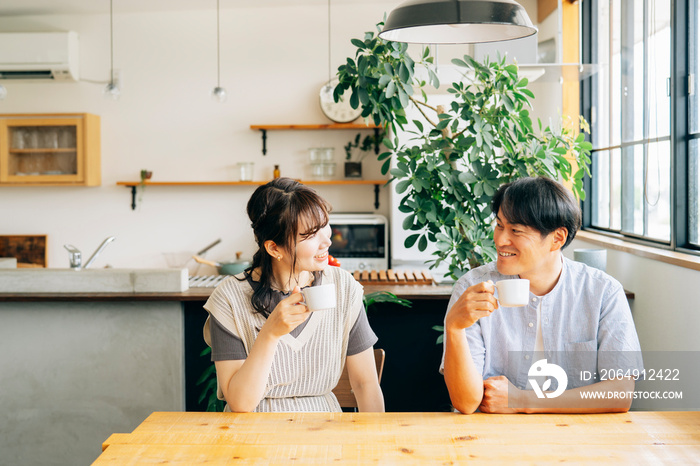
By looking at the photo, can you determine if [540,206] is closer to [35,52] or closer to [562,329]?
[562,329]

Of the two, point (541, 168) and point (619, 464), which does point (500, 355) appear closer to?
point (619, 464)

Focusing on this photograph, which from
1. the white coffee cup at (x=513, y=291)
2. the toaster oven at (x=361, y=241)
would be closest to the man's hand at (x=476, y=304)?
the white coffee cup at (x=513, y=291)

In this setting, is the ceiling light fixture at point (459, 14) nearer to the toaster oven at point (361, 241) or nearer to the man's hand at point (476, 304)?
the man's hand at point (476, 304)

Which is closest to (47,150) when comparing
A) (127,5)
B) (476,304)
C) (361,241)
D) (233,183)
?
(127,5)

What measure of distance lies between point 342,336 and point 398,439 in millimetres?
446

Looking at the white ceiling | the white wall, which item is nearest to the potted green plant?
the white wall

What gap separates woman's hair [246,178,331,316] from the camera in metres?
1.57

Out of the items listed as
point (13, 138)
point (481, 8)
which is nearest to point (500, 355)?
point (481, 8)

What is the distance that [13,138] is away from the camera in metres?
4.92

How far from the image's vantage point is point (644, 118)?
2.92m

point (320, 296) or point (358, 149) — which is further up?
point (358, 149)

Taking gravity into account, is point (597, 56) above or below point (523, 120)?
above

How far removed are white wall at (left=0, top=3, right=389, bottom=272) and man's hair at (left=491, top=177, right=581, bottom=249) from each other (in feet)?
11.1

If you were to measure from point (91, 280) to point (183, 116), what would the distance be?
2.50 m
